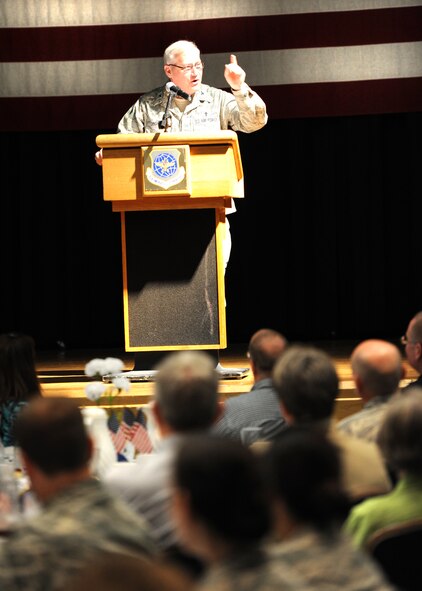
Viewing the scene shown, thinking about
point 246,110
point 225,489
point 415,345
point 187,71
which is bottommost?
point 415,345

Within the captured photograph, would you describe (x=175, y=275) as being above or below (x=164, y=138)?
below

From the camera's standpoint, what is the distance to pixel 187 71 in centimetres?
475

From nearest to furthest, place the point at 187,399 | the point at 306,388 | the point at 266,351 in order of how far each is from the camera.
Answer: the point at 187,399
the point at 306,388
the point at 266,351

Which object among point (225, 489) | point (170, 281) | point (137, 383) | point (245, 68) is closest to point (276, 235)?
point (245, 68)

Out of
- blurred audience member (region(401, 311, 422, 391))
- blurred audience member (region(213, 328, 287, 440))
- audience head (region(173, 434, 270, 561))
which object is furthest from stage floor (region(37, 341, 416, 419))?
audience head (region(173, 434, 270, 561))

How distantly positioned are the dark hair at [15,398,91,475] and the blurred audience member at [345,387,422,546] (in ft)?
1.85

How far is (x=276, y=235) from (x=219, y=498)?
22.6 feet

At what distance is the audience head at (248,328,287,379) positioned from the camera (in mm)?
3262

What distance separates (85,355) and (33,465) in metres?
5.37

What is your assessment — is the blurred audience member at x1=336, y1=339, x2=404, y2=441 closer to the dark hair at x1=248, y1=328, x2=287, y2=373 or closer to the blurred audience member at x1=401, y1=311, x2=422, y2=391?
the dark hair at x1=248, y1=328, x2=287, y2=373

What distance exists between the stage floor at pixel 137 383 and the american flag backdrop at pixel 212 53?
4.96 ft

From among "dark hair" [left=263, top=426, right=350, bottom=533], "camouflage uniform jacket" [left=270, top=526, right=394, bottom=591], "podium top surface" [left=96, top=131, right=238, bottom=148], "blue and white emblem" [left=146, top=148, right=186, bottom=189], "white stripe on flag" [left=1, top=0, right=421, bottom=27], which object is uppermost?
"white stripe on flag" [left=1, top=0, right=421, bottom=27]

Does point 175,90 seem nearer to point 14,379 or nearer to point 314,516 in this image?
point 14,379

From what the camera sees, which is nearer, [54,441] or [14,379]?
[54,441]
